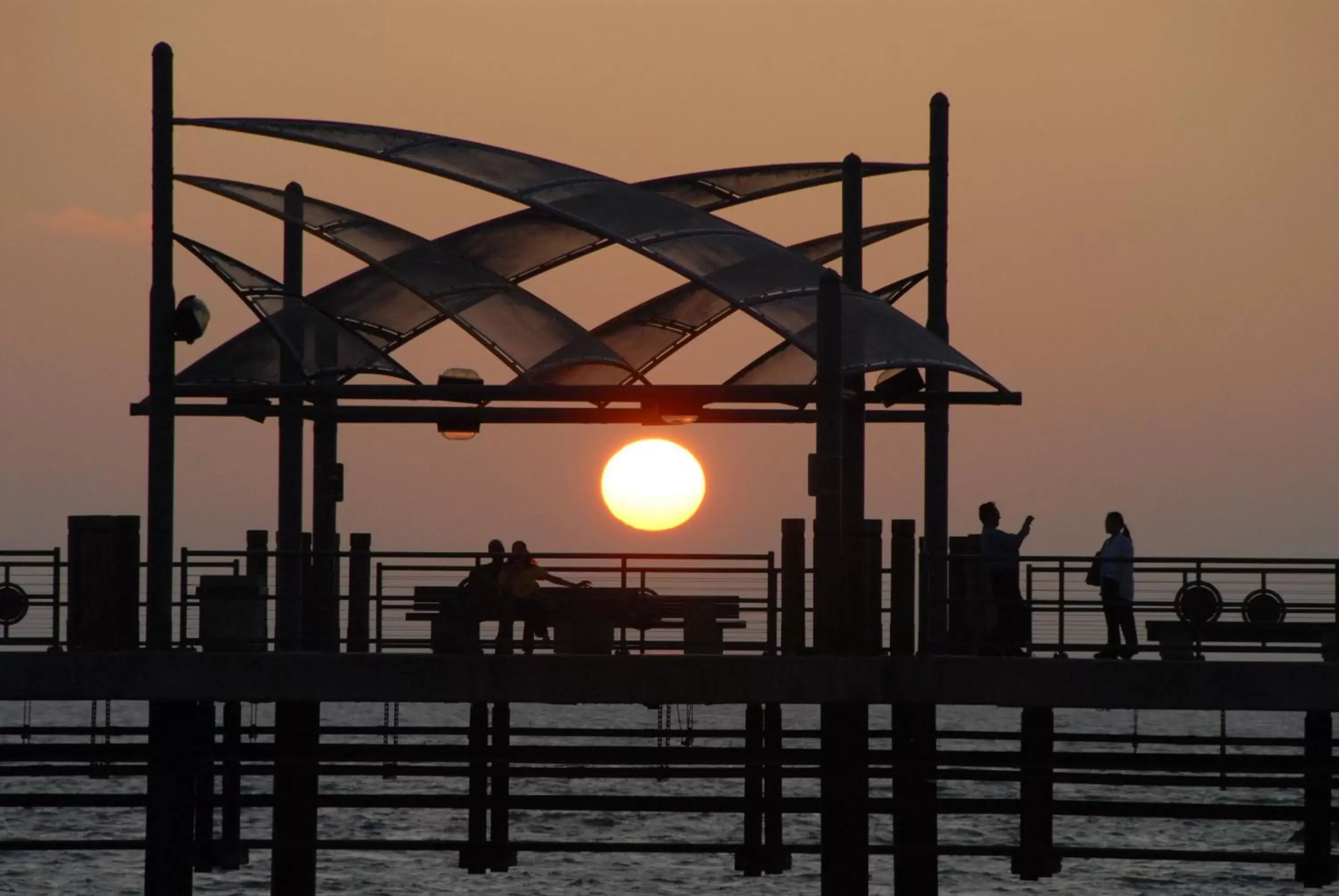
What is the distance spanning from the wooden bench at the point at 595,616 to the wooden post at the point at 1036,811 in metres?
4.36

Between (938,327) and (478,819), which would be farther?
(478,819)

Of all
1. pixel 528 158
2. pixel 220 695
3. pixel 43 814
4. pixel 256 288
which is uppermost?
pixel 528 158

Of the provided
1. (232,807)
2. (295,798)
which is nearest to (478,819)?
(232,807)

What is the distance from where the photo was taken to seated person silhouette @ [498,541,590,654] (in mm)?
23484

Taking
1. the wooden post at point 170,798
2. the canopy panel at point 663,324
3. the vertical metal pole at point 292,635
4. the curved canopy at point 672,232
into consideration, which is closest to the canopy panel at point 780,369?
the canopy panel at point 663,324

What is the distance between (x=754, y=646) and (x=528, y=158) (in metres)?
7.41

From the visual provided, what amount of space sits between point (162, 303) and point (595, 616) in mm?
5862

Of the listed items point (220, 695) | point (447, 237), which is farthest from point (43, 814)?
point (220, 695)

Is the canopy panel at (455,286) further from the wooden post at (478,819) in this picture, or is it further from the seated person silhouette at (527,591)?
the wooden post at (478,819)

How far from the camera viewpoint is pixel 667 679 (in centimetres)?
2139

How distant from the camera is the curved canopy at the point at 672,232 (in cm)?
2386

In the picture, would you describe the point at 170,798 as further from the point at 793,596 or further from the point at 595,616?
the point at 793,596

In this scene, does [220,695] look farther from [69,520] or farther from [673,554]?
[673,554]

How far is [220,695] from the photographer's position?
70.5ft
